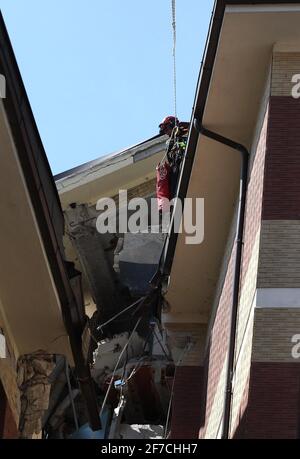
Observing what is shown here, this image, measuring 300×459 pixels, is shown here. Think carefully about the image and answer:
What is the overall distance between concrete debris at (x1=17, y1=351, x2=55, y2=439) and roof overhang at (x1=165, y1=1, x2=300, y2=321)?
2.51m

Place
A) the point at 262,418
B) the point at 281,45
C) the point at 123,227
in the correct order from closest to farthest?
the point at 262,418 < the point at 281,45 < the point at 123,227

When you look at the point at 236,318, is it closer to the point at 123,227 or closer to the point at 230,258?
the point at 230,258

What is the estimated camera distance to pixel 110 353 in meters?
20.8

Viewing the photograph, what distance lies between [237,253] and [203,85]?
1921 mm

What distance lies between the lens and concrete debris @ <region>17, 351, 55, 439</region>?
539 inches

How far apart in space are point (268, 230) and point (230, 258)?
7.65 feet

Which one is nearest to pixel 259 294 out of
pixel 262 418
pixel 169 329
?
pixel 262 418

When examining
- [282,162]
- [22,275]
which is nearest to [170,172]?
[22,275]

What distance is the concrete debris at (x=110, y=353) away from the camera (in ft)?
67.4

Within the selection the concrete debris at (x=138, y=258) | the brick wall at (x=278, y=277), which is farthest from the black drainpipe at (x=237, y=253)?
the concrete debris at (x=138, y=258)

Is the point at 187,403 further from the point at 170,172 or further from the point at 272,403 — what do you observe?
the point at 272,403

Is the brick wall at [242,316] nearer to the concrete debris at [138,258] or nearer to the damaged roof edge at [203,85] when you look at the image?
the damaged roof edge at [203,85]

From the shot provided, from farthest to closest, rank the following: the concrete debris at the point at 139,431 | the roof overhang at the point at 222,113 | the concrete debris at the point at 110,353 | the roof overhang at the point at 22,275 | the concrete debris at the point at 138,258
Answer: the concrete debris at the point at 138,258, the concrete debris at the point at 110,353, the concrete debris at the point at 139,431, the roof overhang at the point at 222,113, the roof overhang at the point at 22,275

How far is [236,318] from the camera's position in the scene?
12508mm
